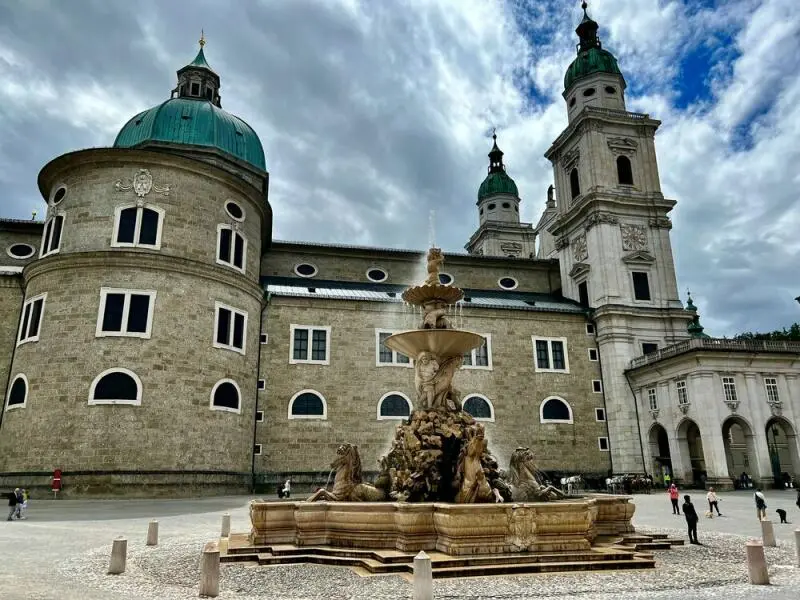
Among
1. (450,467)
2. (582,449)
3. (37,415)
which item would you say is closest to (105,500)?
(37,415)

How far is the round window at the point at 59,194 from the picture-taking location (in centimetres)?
2719

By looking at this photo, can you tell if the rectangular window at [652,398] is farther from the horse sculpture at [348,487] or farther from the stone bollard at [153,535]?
the stone bollard at [153,535]

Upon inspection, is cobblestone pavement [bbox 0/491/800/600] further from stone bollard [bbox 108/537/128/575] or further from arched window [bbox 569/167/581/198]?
arched window [bbox 569/167/581/198]

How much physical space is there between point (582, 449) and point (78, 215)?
28.4 metres

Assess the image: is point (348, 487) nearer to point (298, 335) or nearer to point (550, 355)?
point (298, 335)

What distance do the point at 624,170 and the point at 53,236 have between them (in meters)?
34.6

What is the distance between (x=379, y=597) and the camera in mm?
7410

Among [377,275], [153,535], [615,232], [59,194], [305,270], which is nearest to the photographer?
[153,535]

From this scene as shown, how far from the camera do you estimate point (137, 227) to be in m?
26.0

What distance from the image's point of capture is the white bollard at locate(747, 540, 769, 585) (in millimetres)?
8094

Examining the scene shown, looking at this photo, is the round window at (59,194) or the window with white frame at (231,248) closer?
the round window at (59,194)

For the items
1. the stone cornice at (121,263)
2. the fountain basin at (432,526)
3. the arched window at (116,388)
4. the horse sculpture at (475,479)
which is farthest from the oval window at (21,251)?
the horse sculpture at (475,479)

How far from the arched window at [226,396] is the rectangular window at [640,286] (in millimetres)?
24933

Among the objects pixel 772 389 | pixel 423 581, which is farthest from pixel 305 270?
pixel 423 581
